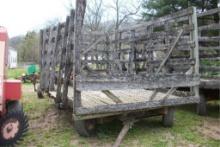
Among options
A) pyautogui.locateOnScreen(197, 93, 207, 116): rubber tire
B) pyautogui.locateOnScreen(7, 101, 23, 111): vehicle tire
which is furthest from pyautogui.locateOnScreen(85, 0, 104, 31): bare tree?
pyautogui.locateOnScreen(7, 101, 23, 111): vehicle tire

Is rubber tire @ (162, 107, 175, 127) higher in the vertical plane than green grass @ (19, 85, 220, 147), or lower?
higher

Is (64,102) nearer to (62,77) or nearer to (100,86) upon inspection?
(62,77)

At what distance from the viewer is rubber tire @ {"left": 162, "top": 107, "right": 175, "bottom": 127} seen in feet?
17.3

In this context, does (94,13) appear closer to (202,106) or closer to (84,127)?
(202,106)

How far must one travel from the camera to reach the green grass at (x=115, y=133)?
4.54 metres

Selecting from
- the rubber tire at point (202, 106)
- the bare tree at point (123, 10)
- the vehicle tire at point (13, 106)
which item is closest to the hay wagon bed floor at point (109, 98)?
the vehicle tire at point (13, 106)

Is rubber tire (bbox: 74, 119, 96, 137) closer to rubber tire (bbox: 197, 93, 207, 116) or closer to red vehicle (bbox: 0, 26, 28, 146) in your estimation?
red vehicle (bbox: 0, 26, 28, 146)

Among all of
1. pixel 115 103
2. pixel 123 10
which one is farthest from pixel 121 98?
pixel 123 10

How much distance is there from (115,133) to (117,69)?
3543mm

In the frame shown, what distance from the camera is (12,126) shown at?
3.94 metres

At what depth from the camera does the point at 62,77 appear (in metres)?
5.29

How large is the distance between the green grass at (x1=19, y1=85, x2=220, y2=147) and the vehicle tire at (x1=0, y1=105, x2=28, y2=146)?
0.43m

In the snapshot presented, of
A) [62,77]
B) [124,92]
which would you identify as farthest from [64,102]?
[124,92]

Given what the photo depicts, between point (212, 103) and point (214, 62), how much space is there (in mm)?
1650
